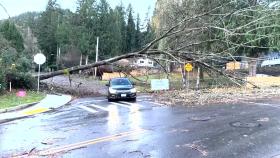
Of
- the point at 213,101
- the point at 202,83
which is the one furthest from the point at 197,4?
the point at 213,101

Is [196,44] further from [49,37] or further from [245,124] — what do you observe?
[49,37]

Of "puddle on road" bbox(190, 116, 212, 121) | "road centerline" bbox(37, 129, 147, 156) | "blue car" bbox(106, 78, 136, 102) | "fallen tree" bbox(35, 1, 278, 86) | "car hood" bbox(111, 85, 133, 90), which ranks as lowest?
"road centerline" bbox(37, 129, 147, 156)

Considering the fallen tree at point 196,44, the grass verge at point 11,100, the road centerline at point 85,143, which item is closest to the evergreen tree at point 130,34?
the fallen tree at point 196,44

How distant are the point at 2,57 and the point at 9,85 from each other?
1941 mm

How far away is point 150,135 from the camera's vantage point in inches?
438

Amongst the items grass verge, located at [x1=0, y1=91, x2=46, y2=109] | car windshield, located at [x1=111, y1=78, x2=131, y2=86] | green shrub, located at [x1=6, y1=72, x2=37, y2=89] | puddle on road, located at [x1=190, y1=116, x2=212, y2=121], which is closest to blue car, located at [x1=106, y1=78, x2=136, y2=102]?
car windshield, located at [x1=111, y1=78, x2=131, y2=86]

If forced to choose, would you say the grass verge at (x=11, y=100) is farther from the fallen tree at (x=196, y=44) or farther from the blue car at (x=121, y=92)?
the fallen tree at (x=196, y=44)

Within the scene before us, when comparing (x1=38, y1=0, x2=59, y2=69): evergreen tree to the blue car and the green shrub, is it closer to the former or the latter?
the green shrub

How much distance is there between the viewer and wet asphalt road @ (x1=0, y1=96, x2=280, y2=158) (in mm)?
9141

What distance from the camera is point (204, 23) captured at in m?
25.1

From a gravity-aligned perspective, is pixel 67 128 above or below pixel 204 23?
below

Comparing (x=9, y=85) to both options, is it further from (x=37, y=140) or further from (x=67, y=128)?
(x=37, y=140)

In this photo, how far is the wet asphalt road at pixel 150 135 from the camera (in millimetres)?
9141

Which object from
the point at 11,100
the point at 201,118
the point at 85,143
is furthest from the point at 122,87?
the point at 85,143
